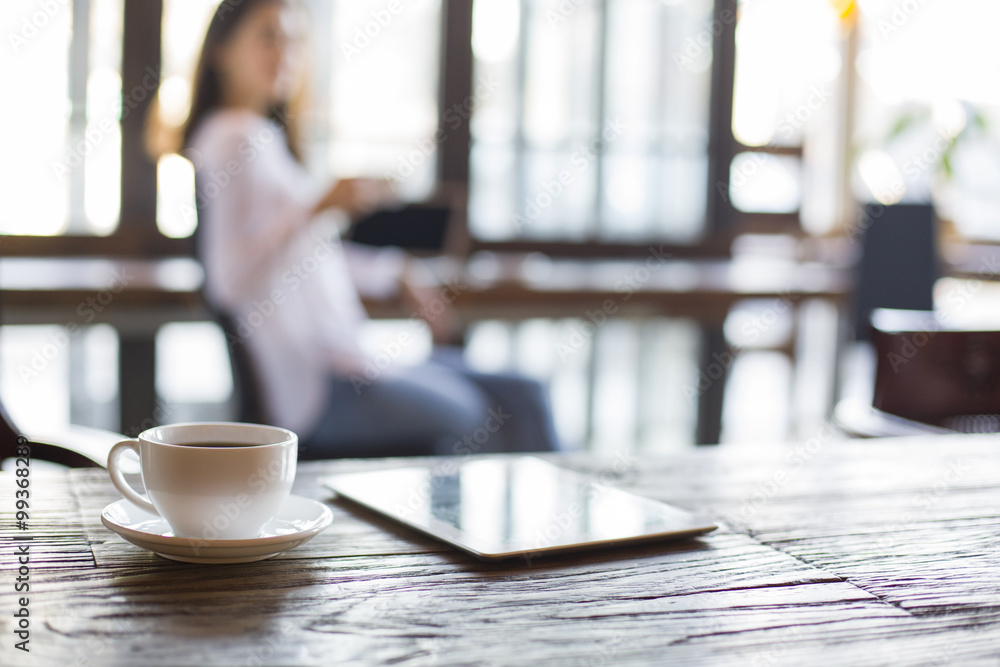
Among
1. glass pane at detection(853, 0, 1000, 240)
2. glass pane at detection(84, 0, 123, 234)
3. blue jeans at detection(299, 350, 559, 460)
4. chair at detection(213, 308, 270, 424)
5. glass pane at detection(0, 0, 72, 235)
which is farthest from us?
glass pane at detection(853, 0, 1000, 240)

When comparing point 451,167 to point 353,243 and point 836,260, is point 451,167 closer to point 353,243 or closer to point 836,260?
point 353,243

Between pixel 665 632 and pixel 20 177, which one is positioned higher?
pixel 20 177

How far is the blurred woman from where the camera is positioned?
1.67 meters

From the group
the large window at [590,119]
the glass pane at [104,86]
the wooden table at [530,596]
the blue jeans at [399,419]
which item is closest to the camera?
the wooden table at [530,596]

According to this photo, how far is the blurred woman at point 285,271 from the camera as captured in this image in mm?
1667

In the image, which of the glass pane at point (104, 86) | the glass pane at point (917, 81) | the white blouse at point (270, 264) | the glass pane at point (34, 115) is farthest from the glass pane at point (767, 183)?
the white blouse at point (270, 264)

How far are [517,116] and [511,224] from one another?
38cm

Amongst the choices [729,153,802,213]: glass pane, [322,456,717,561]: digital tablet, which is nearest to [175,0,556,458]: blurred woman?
[322,456,717,561]: digital tablet

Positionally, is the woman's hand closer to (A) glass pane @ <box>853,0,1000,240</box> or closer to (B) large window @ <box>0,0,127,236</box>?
(B) large window @ <box>0,0,127,236</box>

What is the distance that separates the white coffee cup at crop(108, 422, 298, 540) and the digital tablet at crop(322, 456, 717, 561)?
4.1 inches

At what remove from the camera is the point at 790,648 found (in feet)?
1.52

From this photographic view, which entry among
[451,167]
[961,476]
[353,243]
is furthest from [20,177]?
[961,476]

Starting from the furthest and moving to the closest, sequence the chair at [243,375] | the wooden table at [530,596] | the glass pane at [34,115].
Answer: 1. the glass pane at [34,115]
2. the chair at [243,375]
3. the wooden table at [530,596]

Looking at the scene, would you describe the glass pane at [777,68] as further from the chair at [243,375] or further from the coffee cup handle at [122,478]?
the coffee cup handle at [122,478]
